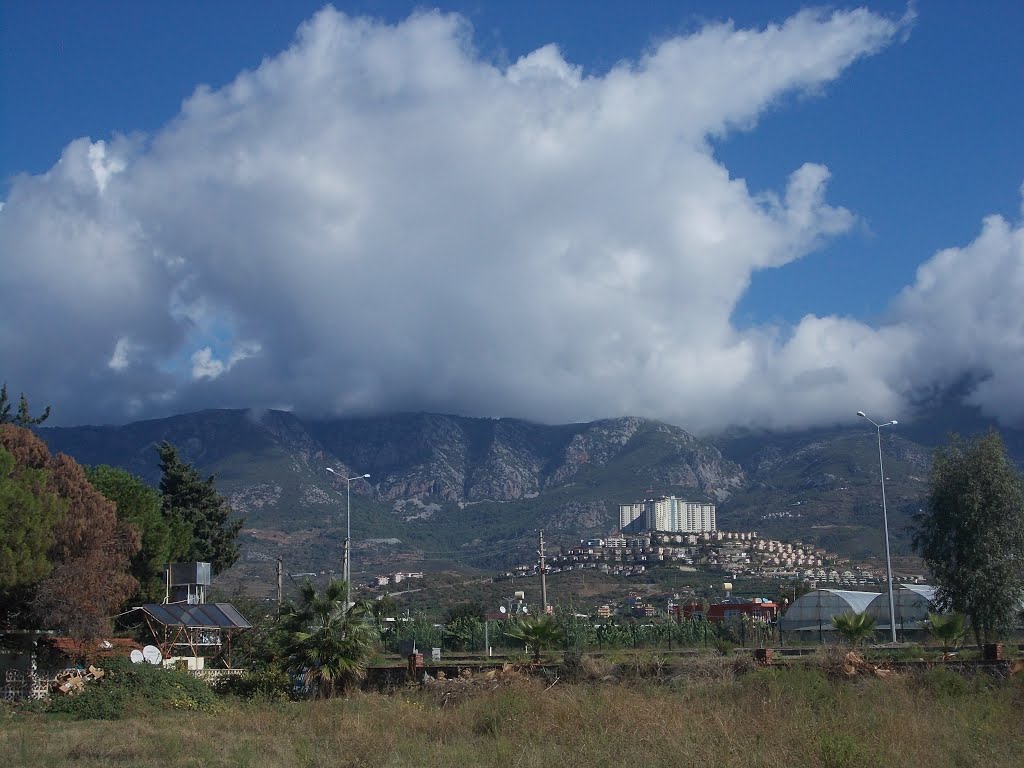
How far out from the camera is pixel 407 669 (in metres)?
34.2

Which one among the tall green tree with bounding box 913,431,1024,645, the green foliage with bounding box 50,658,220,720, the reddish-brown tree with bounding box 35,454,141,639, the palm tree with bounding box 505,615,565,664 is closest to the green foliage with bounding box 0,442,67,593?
the reddish-brown tree with bounding box 35,454,141,639

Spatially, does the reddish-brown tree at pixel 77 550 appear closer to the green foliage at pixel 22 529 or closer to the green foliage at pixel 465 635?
the green foliage at pixel 22 529

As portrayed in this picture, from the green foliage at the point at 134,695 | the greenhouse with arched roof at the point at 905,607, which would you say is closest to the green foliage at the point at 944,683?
the green foliage at the point at 134,695

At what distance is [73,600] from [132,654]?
3003 mm

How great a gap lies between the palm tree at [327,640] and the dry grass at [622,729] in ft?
18.1

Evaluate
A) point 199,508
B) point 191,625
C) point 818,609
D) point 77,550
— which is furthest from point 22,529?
point 818,609

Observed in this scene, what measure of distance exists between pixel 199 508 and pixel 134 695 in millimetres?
30044

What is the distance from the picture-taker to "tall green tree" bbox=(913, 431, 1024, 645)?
129 ft

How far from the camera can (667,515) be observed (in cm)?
18638

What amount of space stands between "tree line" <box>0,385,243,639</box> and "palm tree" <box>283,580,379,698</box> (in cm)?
803

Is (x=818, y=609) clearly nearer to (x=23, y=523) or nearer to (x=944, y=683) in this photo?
(x=944, y=683)

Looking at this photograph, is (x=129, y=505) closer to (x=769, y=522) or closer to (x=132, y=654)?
(x=132, y=654)

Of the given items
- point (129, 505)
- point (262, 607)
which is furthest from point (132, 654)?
point (262, 607)

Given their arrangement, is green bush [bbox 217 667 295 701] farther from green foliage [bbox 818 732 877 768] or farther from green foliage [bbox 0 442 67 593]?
green foliage [bbox 818 732 877 768]
